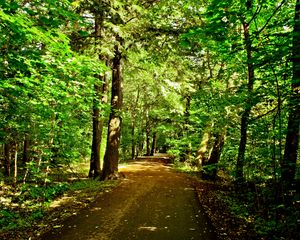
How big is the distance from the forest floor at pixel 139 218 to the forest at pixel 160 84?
0.75m

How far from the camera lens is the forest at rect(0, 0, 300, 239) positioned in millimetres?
5836

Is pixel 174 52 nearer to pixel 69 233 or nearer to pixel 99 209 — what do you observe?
pixel 99 209

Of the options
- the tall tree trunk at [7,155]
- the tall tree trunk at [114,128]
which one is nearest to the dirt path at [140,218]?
the tall tree trunk at [114,128]

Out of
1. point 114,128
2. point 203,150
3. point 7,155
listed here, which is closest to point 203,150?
point 203,150

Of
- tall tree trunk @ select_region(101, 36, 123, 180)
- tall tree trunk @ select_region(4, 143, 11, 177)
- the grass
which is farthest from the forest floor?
tall tree trunk @ select_region(4, 143, 11, 177)

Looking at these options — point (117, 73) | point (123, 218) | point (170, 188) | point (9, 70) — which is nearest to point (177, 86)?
point (117, 73)

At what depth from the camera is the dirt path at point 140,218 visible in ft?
23.4

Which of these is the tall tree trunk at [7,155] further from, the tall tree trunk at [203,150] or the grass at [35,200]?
the tall tree trunk at [203,150]

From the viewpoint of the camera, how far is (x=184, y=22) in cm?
1495

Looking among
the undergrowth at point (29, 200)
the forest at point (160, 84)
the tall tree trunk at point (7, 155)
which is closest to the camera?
the forest at point (160, 84)

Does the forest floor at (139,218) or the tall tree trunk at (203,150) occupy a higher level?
the tall tree trunk at (203,150)

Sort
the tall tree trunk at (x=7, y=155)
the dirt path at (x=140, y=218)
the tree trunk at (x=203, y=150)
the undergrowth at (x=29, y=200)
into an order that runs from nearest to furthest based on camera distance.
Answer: the dirt path at (x=140, y=218) < the undergrowth at (x=29, y=200) < the tall tree trunk at (x=7, y=155) < the tree trunk at (x=203, y=150)

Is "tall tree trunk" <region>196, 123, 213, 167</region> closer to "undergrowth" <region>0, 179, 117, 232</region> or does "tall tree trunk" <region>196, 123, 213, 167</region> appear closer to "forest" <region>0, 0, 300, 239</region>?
"forest" <region>0, 0, 300, 239</region>

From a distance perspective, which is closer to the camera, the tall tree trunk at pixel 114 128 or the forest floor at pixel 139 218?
the forest floor at pixel 139 218
